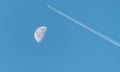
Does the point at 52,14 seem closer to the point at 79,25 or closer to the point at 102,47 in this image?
the point at 79,25

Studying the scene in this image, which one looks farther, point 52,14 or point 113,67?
point 52,14

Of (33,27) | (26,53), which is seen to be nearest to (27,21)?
(33,27)

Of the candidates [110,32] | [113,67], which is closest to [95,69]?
[113,67]

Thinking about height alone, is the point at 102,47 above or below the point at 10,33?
above

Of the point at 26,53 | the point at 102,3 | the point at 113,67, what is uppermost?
the point at 102,3

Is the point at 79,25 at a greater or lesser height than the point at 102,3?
lesser

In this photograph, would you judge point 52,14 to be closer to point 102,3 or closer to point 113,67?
point 102,3
